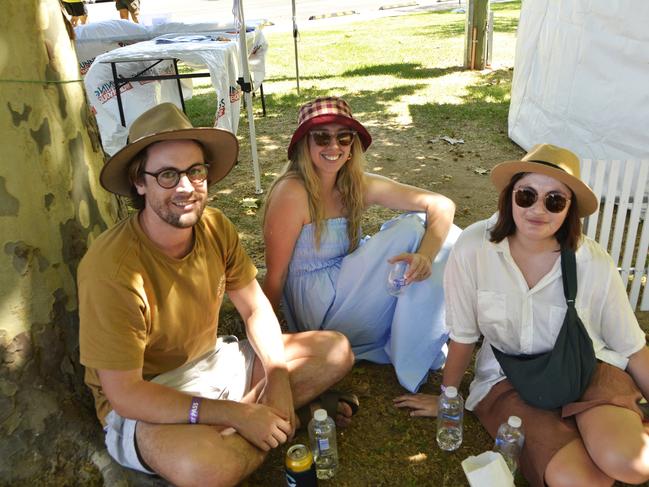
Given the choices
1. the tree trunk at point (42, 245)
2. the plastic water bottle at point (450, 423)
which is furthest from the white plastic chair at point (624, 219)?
the tree trunk at point (42, 245)

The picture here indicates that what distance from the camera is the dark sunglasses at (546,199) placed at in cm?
232

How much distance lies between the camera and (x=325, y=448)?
2.63 m

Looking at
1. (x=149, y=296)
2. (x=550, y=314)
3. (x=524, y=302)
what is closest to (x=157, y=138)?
(x=149, y=296)

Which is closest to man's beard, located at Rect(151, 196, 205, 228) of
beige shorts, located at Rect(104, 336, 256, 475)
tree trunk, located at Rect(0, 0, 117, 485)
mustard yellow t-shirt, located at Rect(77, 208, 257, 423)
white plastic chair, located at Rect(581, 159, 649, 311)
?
mustard yellow t-shirt, located at Rect(77, 208, 257, 423)

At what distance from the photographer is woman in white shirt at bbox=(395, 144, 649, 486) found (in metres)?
2.28

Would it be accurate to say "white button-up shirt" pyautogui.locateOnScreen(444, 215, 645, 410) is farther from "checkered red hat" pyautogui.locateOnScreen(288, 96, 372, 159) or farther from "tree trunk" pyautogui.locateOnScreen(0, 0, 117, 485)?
"tree trunk" pyautogui.locateOnScreen(0, 0, 117, 485)

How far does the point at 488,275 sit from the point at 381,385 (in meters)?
1.04

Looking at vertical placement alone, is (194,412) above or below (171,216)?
below

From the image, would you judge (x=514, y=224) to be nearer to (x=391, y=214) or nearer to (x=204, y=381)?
(x=204, y=381)

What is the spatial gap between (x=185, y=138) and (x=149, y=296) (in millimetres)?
650

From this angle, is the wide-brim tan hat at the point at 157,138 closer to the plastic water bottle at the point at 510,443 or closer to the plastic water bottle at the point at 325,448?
the plastic water bottle at the point at 325,448

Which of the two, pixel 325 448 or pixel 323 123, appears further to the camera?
pixel 323 123

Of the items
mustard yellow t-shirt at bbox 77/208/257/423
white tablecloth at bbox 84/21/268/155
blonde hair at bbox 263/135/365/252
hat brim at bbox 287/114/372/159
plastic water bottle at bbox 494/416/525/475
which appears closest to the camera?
mustard yellow t-shirt at bbox 77/208/257/423

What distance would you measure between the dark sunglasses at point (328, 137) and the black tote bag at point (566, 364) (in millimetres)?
1260
